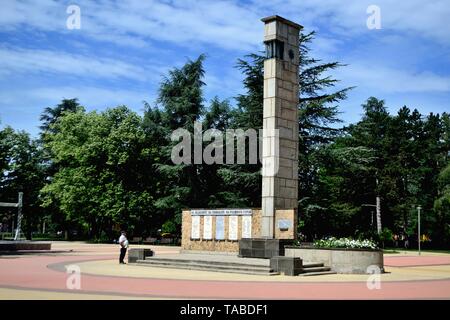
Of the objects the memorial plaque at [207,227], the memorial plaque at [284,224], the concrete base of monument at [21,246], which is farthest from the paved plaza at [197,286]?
the concrete base of monument at [21,246]

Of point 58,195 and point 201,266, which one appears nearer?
point 201,266

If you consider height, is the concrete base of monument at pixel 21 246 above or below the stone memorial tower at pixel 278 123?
below

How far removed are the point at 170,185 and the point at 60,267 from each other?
28625mm

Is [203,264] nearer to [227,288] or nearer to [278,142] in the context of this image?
[278,142]

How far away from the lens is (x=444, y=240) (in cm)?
6206

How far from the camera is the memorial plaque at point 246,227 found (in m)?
26.8

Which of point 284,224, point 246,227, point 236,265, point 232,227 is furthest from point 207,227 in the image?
point 236,265

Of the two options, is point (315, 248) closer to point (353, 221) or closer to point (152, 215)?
point (152, 215)

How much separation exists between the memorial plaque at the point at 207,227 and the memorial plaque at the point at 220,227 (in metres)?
0.52

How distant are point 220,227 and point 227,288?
13.9 meters

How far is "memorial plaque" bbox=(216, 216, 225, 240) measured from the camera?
28.3m

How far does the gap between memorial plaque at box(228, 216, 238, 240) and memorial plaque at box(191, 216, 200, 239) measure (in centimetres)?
231

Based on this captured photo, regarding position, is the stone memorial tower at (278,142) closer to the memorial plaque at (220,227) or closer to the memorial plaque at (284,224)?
the memorial plaque at (284,224)

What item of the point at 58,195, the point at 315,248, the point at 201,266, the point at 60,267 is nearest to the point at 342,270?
the point at 315,248
